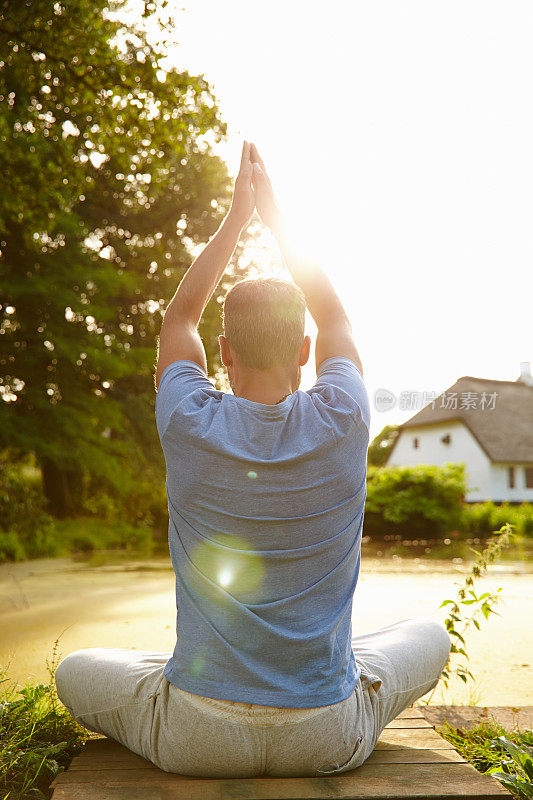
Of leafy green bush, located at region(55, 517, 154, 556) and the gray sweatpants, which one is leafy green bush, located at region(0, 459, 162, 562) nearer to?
leafy green bush, located at region(55, 517, 154, 556)

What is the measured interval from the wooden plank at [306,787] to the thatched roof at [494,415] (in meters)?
32.8

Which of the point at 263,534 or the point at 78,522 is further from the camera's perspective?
the point at 78,522

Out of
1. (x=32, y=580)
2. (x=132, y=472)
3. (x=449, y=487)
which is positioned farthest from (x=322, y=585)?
(x=449, y=487)

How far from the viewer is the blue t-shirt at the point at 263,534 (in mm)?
1611

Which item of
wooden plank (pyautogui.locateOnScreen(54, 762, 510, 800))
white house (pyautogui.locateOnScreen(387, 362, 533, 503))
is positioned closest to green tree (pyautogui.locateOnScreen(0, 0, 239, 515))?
wooden plank (pyautogui.locateOnScreen(54, 762, 510, 800))

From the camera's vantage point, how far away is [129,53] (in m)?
7.04

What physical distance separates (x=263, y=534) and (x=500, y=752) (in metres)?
1.31

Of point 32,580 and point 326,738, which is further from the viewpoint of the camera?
point 32,580

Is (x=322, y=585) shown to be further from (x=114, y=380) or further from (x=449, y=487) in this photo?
(x=449, y=487)

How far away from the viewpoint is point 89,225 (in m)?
15.3

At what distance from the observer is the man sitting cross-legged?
162 centimetres

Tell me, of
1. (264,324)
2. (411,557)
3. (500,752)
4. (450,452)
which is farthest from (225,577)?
Answer: (450,452)

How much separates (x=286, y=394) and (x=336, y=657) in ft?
2.03

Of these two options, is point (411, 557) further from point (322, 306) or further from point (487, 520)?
point (322, 306)
